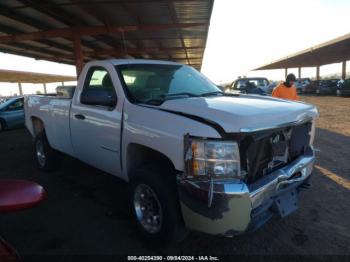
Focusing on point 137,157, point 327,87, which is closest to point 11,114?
point 137,157

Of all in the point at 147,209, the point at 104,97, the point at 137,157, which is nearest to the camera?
the point at 147,209

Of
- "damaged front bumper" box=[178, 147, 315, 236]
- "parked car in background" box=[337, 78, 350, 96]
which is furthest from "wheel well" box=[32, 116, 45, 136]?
"parked car in background" box=[337, 78, 350, 96]

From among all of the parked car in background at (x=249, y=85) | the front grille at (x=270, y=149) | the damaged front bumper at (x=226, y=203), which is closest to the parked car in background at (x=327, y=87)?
the parked car in background at (x=249, y=85)

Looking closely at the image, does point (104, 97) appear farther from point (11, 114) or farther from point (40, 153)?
point (11, 114)

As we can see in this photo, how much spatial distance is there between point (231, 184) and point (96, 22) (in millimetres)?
14796

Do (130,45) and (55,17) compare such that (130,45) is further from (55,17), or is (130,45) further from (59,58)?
(55,17)

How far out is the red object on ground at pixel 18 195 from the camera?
1.90m

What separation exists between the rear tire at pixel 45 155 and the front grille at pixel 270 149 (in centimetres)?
437

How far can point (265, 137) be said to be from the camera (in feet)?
10.4

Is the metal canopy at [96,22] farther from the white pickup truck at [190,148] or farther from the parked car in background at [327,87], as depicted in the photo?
the parked car in background at [327,87]

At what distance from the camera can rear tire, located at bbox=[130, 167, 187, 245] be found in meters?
3.20

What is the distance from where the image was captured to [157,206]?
11.4 feet

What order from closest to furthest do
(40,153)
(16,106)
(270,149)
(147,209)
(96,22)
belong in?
(270,149) < (147,209) < (40,153) < (16,106) < (96,22)

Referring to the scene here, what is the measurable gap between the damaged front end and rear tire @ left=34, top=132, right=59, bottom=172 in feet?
13.4
